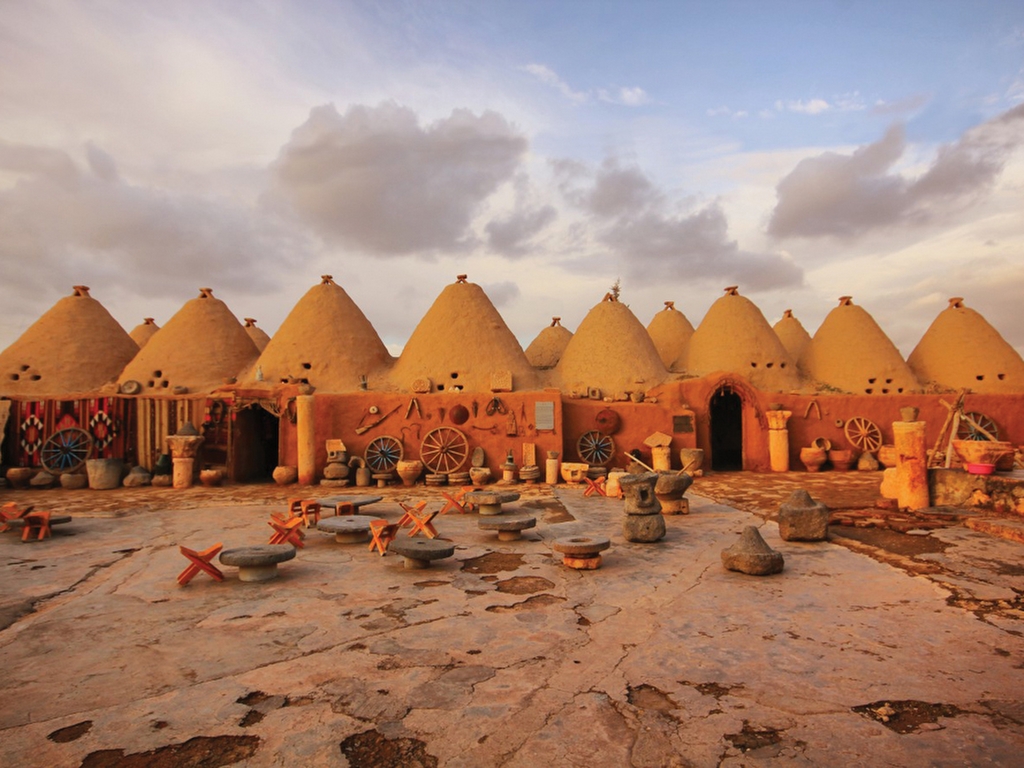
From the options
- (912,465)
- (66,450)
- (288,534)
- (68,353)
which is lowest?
(288,534)

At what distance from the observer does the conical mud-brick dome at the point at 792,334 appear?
2295 cm

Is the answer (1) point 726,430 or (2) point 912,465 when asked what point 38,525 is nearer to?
(2) point 912,465

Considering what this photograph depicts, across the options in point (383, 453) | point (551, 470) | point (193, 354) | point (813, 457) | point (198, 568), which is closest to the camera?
point (198, 568)

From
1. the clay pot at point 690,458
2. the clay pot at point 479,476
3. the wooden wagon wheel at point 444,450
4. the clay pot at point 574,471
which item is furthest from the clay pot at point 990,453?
the wooden wagon wheel at point 444,450

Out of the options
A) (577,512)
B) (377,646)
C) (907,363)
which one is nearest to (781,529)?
(577,512)

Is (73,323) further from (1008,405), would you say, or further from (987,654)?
(1008,405)

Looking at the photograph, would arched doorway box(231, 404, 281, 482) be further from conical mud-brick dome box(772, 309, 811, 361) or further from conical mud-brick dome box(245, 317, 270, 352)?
conical mud-brick dome box(772, 309, 811, 361)

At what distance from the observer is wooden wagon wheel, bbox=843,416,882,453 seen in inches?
607

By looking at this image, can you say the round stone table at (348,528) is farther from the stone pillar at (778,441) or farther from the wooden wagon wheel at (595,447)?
the stone pillar at (778,441)

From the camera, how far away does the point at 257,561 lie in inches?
224

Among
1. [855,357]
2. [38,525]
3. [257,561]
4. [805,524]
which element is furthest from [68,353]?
[855,357]

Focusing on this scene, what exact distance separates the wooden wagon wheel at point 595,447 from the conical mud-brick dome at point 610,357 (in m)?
2.70

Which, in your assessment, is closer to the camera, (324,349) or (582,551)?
(582,551)

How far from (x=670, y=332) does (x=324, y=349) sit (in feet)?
42.8
